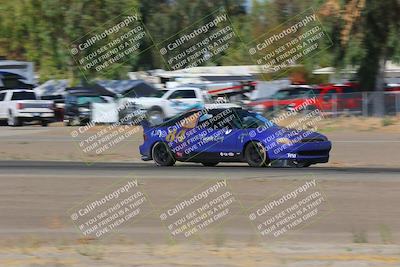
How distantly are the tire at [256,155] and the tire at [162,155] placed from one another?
1.92 meters

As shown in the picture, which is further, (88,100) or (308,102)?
(88,100)

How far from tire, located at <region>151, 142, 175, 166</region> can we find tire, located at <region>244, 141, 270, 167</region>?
1.92 m

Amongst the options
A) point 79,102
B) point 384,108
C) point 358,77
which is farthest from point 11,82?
point 384,108

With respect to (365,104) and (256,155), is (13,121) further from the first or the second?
(256,155)

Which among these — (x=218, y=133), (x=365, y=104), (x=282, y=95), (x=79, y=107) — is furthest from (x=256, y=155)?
→ (x=79, y=107)

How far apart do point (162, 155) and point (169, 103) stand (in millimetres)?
17587

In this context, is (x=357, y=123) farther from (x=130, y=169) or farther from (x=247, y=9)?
(x=247, y=9)

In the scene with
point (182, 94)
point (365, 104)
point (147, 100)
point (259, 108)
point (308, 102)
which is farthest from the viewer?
point (182, 94)

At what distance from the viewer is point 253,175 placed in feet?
54.7

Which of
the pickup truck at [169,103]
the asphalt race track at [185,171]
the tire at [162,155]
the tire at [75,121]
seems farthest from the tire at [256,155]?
the tire at [75,121]

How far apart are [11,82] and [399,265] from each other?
41982 millimetres

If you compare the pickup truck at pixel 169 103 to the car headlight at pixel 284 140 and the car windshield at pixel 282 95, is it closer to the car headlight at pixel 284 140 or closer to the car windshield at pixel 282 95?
the car windshield at pixel 282 95

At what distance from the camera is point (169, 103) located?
37188mm

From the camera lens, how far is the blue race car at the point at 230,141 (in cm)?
1827
